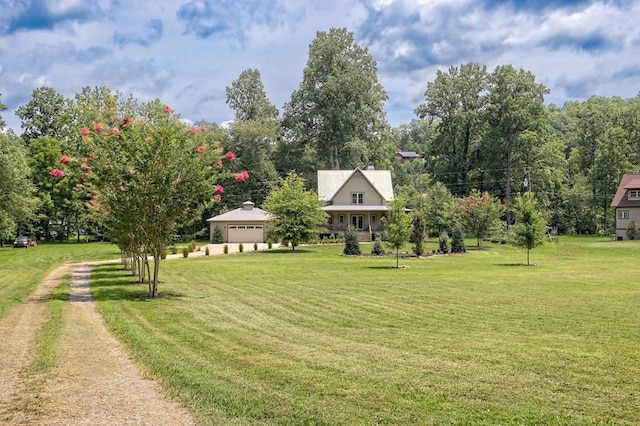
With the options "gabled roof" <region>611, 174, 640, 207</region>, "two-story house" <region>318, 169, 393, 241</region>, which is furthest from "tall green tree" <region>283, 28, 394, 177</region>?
"gabled roof" <region>611, 174, 640, 207</region>

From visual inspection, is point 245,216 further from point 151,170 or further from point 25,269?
point 151,170

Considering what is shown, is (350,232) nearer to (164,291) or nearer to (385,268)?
(385,268)

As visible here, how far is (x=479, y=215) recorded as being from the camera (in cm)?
4778

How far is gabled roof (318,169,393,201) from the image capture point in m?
61.2

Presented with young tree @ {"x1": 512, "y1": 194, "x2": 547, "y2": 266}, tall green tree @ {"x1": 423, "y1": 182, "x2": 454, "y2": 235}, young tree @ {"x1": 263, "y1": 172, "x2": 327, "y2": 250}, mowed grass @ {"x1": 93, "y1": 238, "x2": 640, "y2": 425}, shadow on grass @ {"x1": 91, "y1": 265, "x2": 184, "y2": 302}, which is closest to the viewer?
mowed grass @ {"x1": 93, "y1": 238, "x2": 640, "y2": 425}

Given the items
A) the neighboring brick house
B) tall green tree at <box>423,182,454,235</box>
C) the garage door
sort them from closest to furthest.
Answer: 1. tall green tree at <box>423,182,454,235</box>
2. the neighboring brick house
3. the garage door

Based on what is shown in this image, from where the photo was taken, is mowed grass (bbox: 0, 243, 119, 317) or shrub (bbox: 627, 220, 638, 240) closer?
mowed grass (bbox: 0, 243, 119, 317)

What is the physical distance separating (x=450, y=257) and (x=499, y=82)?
37.1 metres

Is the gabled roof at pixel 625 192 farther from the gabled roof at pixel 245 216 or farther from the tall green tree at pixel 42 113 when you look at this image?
the tall green tree at pixel 42 113

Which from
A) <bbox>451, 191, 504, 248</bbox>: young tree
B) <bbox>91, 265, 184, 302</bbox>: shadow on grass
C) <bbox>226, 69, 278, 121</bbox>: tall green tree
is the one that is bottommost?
<bbox>91, 265, 184, 302</bbox>: shadow on grass

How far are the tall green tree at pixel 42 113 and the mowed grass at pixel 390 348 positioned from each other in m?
57.0

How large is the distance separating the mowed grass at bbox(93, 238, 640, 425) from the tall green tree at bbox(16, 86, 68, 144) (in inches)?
2243

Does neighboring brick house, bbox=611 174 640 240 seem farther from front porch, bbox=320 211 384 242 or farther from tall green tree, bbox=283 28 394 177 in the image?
tall green tree, bbox=283 28 394 177

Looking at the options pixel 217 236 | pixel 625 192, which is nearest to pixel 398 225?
pixel 217 236
